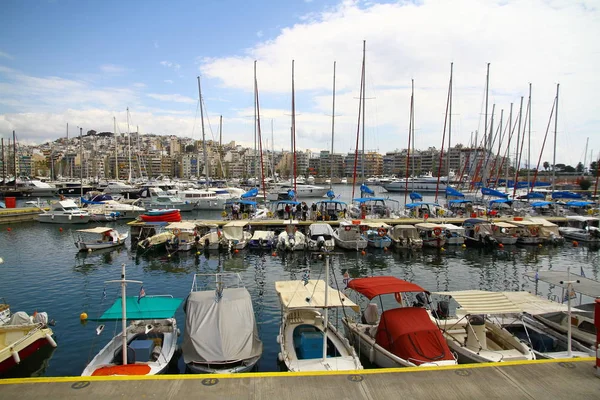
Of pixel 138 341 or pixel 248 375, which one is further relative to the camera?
pixel 138 341

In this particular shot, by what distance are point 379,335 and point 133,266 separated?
72.7 ft

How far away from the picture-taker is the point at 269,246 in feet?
113

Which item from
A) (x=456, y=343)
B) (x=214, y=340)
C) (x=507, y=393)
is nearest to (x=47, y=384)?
(x=214, y=340)

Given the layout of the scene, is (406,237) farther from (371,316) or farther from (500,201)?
(500,201)

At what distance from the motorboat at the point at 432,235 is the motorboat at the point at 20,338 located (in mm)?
29630

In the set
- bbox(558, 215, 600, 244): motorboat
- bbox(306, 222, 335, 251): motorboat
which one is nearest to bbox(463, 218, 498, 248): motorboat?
bbox(558, 215, 600, 244): motorboat

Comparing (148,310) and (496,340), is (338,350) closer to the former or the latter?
(496,340)

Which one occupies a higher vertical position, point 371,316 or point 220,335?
point 220,335

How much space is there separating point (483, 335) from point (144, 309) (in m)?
12.3

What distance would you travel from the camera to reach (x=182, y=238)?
3462cm

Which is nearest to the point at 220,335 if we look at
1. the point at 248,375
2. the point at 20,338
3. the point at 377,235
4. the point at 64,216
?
the point at 248,375

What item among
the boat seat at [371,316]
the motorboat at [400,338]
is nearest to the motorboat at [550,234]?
the boat seat at [371,316]

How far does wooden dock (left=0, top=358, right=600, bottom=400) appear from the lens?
9031 millimetres

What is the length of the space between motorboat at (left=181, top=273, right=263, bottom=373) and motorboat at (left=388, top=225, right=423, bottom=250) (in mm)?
23570
